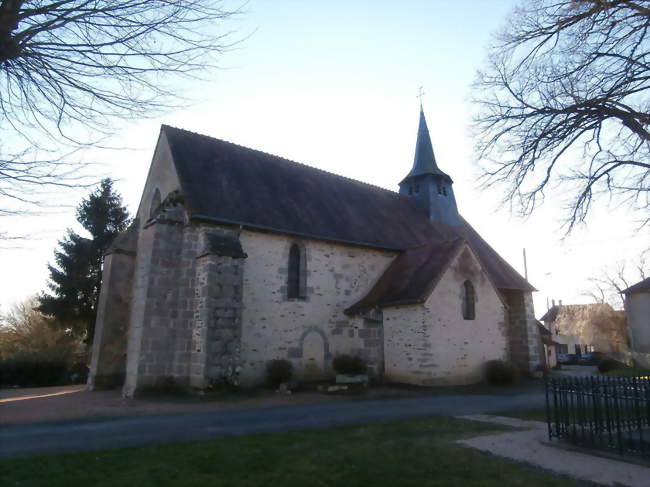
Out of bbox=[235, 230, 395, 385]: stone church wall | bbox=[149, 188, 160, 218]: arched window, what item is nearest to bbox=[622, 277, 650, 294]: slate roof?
bbox=[235, 230, 395, 385]: stone church wall

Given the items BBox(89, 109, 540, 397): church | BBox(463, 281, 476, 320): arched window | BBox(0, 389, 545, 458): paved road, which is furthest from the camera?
BBox(463, 281, 476, 320): arched window

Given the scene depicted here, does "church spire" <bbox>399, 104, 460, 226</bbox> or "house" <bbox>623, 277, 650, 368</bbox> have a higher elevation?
"church spire" <bbox>399, 104, 460, 226</bbox>

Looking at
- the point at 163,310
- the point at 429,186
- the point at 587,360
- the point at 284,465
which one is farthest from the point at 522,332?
the point at 587,360

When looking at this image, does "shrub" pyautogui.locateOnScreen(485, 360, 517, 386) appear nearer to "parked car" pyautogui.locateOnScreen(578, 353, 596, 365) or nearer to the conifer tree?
the conifer tree

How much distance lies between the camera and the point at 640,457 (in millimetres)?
5730

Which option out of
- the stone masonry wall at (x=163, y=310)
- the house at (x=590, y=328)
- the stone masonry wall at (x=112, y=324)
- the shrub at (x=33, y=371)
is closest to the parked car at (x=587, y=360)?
the house at (x=590, y=328)

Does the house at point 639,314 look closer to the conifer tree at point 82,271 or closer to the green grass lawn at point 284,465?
the green grass lawn at point 284,465

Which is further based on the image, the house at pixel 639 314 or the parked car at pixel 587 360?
the parked car at pixel 587 360

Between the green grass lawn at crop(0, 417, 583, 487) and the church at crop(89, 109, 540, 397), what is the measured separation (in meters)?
6.26

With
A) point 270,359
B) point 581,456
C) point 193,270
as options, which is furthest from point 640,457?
point 193,270

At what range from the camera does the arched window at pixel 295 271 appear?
1591cm

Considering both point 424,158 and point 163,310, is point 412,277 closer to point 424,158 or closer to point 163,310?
point 163,310

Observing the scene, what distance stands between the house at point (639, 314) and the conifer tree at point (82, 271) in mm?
36628

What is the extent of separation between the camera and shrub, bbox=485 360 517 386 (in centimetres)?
1598
